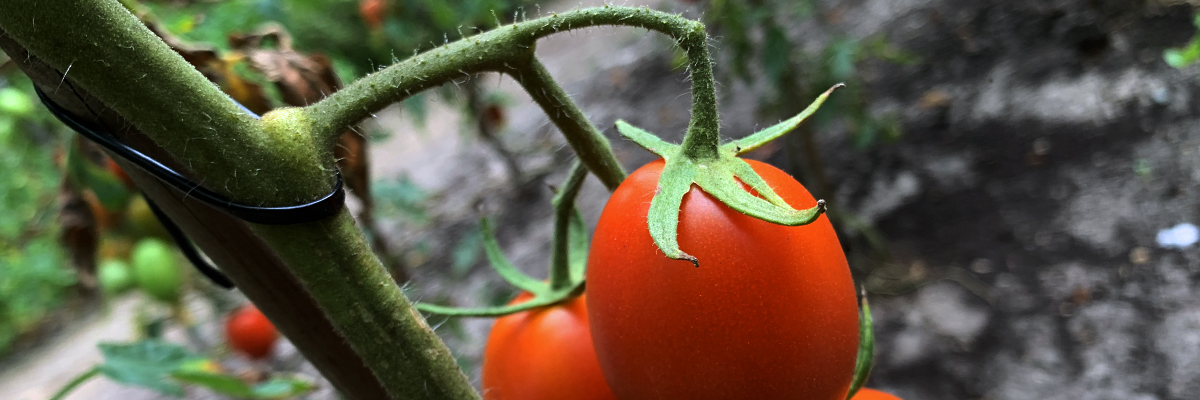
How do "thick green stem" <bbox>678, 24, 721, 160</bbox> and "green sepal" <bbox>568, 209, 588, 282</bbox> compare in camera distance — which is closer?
"thick green stem" <bbox>678, 24, 721, 160</bbox>

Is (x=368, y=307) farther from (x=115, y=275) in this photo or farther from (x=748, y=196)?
(x=115, y=275)

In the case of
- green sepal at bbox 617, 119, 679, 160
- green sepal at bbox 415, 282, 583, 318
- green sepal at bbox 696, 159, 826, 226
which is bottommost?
green sepal at bbox 696, 159, 826, 226

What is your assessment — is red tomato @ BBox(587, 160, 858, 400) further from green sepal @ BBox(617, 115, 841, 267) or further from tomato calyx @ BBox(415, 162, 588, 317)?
tomato calyx @ BBox(415, 162, 588, 317)

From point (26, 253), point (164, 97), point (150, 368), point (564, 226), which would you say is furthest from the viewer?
point (26, 253)

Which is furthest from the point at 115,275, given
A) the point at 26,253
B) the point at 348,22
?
the point at 348,22

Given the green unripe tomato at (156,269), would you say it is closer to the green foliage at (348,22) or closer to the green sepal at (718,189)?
the green foliage at (348,22)

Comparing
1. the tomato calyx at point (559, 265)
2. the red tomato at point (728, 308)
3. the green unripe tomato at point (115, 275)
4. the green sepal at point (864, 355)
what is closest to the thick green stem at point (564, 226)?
the tomato calyx at point (559, 265)

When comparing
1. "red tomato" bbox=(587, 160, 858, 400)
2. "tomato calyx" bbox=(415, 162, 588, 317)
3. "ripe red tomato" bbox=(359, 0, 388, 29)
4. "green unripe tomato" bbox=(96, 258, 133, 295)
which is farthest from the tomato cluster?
"ripe red tomato" bbox=(359, 0, 388, 29)
